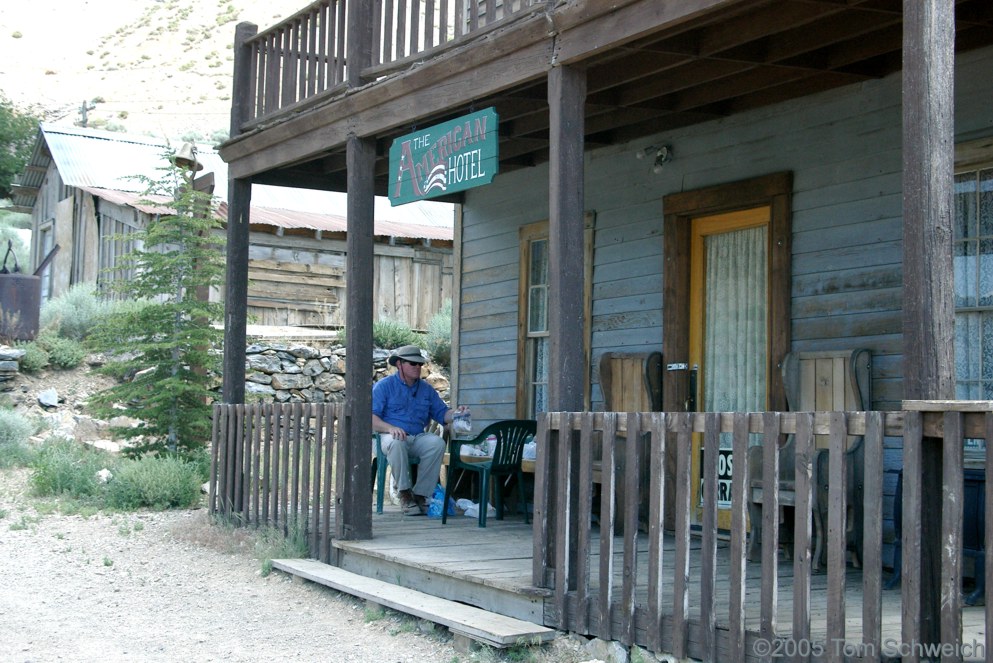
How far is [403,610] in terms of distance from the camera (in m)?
6.24

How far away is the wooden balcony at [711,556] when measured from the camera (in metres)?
3.88

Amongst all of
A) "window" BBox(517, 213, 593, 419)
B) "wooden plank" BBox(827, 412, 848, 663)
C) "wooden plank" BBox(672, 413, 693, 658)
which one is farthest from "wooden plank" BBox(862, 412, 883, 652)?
"window" BBox(517, 213, 593, 419)

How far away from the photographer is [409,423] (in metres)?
8.80

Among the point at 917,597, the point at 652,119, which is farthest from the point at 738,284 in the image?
the point at 917,597

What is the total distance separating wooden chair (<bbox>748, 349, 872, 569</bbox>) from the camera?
6.42 meters

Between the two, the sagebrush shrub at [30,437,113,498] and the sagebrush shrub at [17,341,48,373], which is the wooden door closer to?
the sagebrush shrub at [30,437,113,498]

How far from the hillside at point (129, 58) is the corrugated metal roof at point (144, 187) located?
27.4 metres

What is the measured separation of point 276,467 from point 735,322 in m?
3.60

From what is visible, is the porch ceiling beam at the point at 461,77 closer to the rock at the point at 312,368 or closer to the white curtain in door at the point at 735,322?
the white curtain in door at the point at 735,322

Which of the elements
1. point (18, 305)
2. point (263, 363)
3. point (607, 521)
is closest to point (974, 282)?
point (607, 521)

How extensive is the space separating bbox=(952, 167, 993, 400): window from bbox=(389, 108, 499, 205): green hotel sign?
273 centimetres

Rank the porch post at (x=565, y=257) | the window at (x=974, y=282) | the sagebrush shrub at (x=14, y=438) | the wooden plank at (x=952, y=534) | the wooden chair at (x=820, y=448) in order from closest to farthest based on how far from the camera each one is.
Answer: the wooden plank at (x=952, y=534) → the porch post at (x=565, y=257) → the window at (x=974, y=282) → the wooden chair at (x=820, y=448) → the sagebrush shrub at (x=14, y=438)

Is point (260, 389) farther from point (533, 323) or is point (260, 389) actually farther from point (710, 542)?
point (710, 542)

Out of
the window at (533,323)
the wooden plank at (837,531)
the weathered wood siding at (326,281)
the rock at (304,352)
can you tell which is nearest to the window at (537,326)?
the window at (533,323)
